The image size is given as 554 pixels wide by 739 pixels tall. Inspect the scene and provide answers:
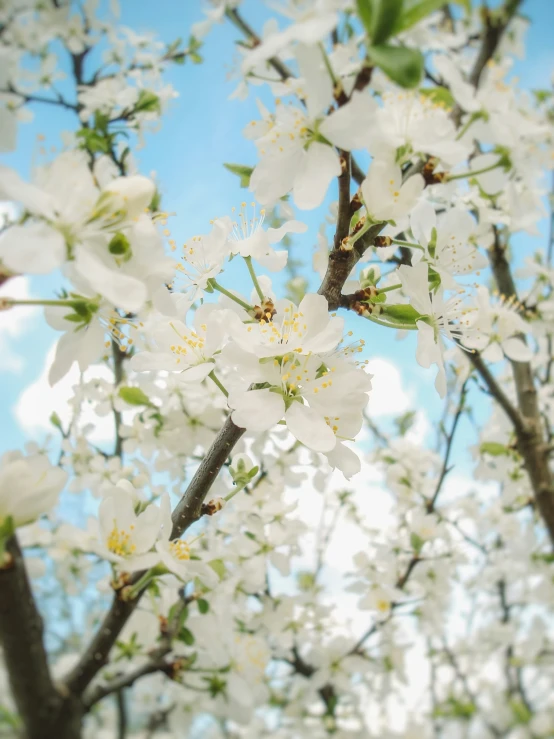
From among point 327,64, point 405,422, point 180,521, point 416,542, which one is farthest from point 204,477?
point 405,422

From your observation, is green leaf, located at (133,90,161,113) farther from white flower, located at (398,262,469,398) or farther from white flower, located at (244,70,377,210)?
white flower, located at (398,262,469,398)

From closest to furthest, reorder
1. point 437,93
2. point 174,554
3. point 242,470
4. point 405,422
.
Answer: point 174,554 < point 242,470 < point 437,93 < point 405,422

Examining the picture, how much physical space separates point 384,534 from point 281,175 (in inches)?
93.4

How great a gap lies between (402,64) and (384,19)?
0.08m

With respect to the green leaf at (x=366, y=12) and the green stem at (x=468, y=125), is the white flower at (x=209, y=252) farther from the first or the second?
the green stem at (x=468, y=125)

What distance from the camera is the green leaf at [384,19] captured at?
746 millimetres

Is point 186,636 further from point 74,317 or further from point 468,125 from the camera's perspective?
point 468,125

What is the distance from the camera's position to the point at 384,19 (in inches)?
29.7

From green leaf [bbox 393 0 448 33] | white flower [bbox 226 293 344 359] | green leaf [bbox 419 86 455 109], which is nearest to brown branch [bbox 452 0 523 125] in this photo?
green leaf [bbox 419 86 455 109]

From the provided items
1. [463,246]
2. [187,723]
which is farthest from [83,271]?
[187,723]

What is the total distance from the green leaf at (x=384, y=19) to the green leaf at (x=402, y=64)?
1.5 inches

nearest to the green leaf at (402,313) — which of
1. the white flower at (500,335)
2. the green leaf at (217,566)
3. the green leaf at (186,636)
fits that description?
the green leaf at (217,566)

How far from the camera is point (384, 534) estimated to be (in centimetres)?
294

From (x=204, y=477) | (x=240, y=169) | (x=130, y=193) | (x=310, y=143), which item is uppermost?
(x=240, y=169)
